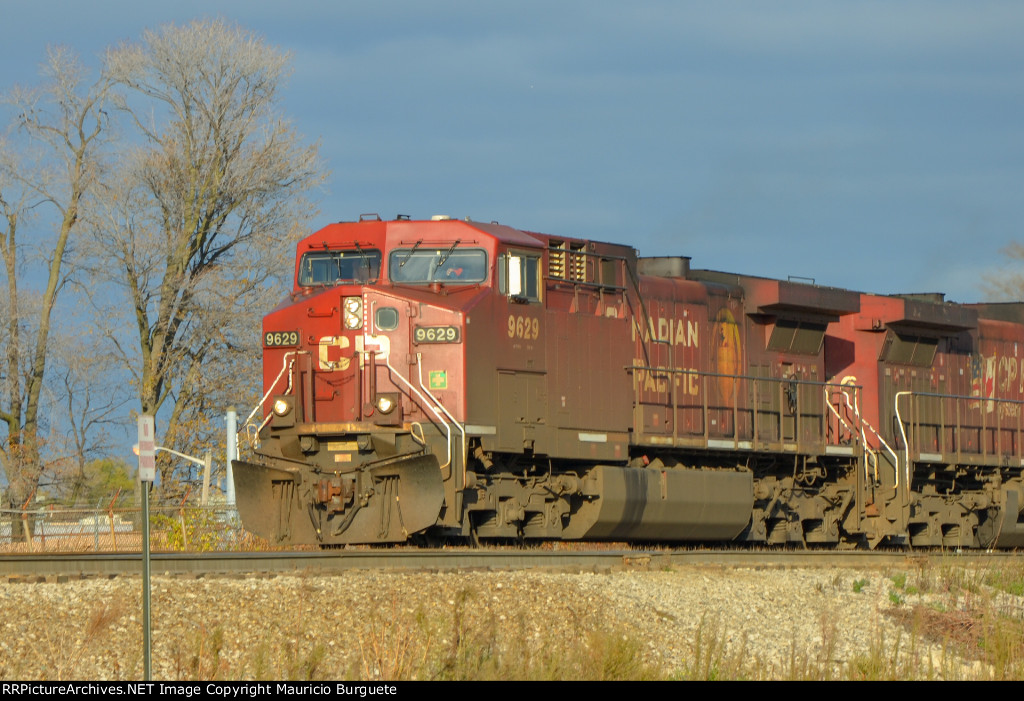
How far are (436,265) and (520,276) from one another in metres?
0.96

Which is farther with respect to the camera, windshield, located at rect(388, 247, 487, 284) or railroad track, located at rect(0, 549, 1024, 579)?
windshield, located at rect(388, 247, 487, 284)

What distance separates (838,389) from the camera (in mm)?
19906

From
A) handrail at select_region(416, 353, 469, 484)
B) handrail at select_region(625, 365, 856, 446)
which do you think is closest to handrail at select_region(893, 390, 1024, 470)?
handrail at select_region(625, 365, 856, 446)

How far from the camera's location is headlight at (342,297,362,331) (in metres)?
14.9

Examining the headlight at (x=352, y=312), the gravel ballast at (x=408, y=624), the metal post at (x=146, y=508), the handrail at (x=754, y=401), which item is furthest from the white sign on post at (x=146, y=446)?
the handrail at (x=754, y=401)

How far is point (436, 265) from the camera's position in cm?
1524

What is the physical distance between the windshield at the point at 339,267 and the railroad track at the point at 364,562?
3850 millimetres

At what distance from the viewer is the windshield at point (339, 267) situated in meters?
15.4

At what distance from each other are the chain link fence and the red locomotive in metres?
3.28

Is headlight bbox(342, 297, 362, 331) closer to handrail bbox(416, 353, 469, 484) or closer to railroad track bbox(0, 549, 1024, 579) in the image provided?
handrail bbox(416, 353, 469, 484)

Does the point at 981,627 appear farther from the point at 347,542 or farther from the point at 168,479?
the point at 168,479

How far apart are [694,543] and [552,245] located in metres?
4.79

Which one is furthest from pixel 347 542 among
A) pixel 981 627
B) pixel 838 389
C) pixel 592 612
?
pixel 838 389

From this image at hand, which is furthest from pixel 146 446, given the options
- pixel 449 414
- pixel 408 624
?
pixel 449 414
